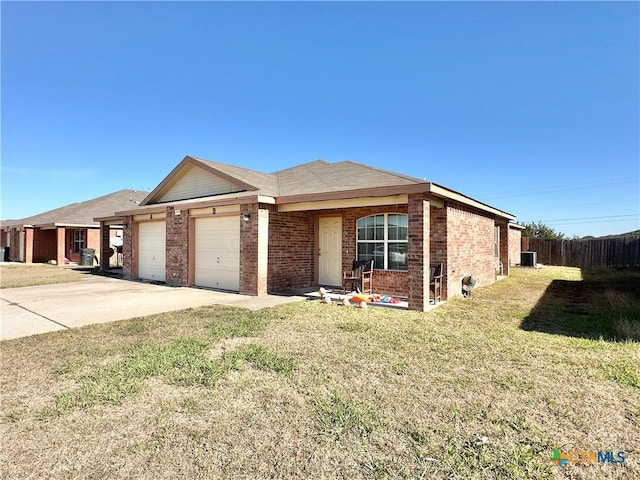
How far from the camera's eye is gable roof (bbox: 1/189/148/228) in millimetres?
23344

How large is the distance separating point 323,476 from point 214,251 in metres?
10.2

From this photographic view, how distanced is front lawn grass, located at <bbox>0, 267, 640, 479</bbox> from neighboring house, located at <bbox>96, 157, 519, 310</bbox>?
3.38 m

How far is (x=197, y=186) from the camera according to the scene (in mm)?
13641

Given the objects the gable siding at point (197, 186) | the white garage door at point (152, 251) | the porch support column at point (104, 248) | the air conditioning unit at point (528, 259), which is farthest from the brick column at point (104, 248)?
the air conditioning unit at point (528, 259)

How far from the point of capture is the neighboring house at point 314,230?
8602mm

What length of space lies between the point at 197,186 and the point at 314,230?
547 cm

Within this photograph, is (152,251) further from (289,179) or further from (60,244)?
(60,244)

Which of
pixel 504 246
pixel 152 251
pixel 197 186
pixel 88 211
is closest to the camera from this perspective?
pixel 197 186

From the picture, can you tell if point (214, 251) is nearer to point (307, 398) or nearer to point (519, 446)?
point (307, 398)

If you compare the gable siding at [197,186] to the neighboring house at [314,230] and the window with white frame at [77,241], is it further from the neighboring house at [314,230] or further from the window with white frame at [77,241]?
the window with white frame at [77,241]

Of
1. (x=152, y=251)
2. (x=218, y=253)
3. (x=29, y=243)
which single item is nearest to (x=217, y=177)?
(x=218, y=253)

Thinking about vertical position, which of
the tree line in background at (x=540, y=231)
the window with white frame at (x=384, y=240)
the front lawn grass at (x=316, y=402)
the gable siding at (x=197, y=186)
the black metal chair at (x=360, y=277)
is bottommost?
the front lawn grass at (x=316, y=402)

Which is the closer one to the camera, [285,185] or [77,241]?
[285,185]

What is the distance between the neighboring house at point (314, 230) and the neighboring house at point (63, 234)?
1301 centimetres
